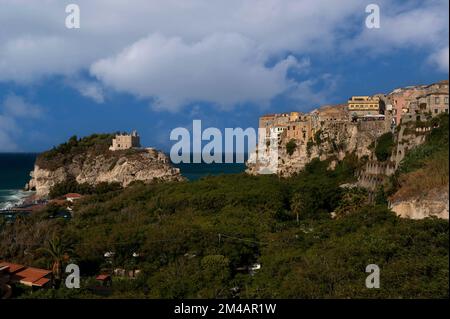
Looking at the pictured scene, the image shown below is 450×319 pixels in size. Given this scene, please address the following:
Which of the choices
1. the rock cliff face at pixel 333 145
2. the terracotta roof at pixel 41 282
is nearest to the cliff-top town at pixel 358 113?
the rock cliff face at pixel 333 145

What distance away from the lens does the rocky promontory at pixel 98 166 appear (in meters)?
79.8

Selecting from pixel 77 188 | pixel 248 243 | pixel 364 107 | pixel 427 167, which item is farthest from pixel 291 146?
pixel 77 188

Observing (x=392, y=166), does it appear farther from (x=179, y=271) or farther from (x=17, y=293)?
(x=17, y=293)

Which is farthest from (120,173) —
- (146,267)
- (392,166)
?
(146,267)

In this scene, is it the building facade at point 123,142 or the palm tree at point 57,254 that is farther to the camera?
the building facade at point 123,142

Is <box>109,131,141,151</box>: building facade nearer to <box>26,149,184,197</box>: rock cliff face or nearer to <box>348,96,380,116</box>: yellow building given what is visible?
<box>26,149,184,197</box>: rock cliff face

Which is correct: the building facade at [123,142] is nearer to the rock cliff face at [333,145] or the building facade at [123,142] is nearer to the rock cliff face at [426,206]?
the rock cliff face at [333,145]

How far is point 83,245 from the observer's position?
2839cm

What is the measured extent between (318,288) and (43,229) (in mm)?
22850

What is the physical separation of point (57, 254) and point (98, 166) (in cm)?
6099

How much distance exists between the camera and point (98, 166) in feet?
279

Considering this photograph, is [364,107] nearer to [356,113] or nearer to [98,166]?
[356,113]

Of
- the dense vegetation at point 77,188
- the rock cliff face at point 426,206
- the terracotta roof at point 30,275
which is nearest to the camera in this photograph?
the terracotta roof at point 30,275

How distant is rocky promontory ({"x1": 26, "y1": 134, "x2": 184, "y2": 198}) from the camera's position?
7975 centimetres
